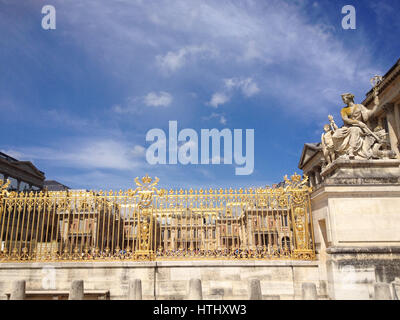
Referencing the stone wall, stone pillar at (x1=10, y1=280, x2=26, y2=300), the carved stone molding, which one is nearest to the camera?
stone pillar at (x1=10, y1=280, x2=26, y2=300)

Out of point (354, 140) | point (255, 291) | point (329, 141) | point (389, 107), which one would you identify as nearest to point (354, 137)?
point (354, 140)

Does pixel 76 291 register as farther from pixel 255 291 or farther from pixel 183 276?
pixel 255 291

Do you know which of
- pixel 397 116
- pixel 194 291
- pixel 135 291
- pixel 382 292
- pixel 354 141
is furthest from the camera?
pixel 397 116

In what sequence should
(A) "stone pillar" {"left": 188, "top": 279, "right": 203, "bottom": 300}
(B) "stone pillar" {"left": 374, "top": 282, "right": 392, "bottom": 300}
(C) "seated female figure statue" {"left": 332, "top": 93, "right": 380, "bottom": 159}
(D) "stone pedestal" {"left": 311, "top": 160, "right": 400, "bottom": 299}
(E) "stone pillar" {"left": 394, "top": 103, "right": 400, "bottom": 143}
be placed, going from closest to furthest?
(B) "stone pillar" {"left": 374, "top": 282, "right": 392, "bottom": 300}
(A) "stone pillar" {"left": 188, "top": 279, "right": 203, "bottom": 300}
(D) "stone pedestal" {"left": 311, "top": 160, "right": 400, "bottom": 299}
(C) "seated female figure statue" {"left": 332, "top": 93, "right": 380, "bottom": 159}
(E) "stone pillar" {"left": 394, "top": 103, "right": 400, "bottom": 143}

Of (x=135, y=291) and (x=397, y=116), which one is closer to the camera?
(x=135, y=291)

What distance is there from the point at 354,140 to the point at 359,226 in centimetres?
273

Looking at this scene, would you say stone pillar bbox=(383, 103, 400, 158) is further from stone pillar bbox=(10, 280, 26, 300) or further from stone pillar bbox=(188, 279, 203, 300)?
stone pillar bbox=(10, 280, 26, 300)

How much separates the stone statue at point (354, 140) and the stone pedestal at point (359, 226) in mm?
350

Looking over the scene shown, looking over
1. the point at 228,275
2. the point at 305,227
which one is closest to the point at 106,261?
the point at 228,275

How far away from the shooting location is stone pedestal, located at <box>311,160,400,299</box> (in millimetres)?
8750

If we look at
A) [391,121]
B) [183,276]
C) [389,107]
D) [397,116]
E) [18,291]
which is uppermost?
[389,107]

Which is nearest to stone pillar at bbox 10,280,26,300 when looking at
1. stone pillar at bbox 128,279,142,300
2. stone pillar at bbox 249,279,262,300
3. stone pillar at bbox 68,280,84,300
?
stone pillar at bbox 68,280,84,300

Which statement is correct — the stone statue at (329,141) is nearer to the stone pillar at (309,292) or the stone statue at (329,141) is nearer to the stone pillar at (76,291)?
the stone pillar at (309,292)

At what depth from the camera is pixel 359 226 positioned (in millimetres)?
9227
